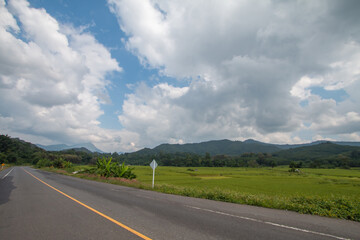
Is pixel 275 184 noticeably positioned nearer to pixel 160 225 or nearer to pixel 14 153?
pixel 160 225

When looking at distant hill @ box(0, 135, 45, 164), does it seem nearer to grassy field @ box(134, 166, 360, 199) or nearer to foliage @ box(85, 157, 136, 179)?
grassy field @ box(134, 166, 360, 199)

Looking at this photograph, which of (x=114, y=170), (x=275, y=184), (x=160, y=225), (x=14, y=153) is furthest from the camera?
(x=14, y=153)

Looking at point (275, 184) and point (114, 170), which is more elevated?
point (114, 170)

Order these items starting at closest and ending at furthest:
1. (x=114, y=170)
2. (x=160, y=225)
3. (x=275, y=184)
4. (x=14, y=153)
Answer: (x=160, y=225) < (x=114, y=170) < (x=275, y=184) < (x=14, y=153)

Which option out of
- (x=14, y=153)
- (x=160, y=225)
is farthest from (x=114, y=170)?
(x=14, y=153)

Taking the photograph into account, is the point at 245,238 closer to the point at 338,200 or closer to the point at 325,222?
the point at 325,222

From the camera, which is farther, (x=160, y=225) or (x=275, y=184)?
(x=275, y=184)

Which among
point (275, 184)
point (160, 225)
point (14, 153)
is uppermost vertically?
point (14, 153)

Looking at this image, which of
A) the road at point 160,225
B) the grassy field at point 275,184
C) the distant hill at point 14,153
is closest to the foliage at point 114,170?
the grassy field at point 275,184

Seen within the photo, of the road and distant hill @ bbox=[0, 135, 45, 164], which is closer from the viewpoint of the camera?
the road

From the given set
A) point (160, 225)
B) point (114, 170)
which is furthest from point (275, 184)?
point (160, 225)

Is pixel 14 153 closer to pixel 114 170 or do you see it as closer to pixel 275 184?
pixel 114 170

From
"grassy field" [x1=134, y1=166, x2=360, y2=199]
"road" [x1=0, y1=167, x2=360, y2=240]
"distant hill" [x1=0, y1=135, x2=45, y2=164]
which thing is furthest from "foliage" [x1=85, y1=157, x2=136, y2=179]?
"distant hill" [x1=0, y1=135, x2=45, y2=164]

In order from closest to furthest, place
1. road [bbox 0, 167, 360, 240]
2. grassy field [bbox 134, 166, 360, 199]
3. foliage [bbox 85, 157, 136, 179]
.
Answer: road [bbox 0, 167, 360, 240] < grassy field [bbox 134, 166, 360, 199] < foliage [bbox 85, 157, 136, 179]
